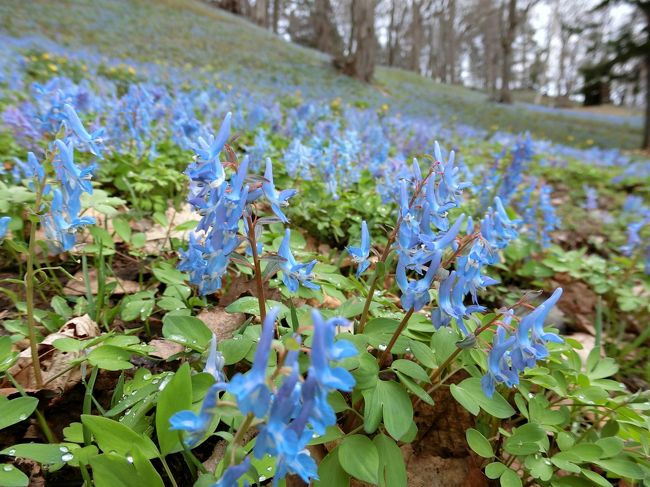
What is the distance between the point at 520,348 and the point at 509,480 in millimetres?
496

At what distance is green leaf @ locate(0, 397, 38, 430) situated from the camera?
4.07ft

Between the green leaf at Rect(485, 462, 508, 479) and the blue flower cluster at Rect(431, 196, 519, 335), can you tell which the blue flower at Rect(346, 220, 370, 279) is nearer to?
the blue flower cluster at Rect(431, 196, 519, 335)

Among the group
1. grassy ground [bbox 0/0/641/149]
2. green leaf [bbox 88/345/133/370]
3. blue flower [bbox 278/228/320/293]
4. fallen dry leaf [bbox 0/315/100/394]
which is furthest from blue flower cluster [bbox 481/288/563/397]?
grassy ground [bbox 0/0/641/149]

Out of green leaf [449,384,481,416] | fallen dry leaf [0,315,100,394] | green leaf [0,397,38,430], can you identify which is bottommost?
fallen dry leaf [0,315,100,394]

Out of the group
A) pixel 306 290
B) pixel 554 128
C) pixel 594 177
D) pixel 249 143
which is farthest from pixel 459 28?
pixel 306 290

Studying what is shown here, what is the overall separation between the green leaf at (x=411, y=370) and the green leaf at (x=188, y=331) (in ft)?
2.28

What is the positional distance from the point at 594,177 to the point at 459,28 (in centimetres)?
5562

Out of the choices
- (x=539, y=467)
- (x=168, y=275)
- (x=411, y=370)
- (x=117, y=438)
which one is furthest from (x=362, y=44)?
(x=117, y=438)

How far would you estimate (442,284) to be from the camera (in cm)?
140

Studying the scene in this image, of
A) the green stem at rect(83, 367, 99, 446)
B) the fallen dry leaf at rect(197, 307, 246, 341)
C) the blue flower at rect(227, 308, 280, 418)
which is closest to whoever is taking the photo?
the blue flower at rect(227, 308, 280, 418)

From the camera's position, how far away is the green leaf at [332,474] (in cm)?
128

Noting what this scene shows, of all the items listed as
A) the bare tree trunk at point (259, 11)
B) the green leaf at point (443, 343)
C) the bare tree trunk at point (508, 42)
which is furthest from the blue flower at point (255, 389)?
the bare tree trunk at point (259, 11)

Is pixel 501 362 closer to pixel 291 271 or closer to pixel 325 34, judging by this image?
pixel 291 271

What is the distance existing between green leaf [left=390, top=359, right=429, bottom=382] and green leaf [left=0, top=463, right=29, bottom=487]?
1.13 meters
